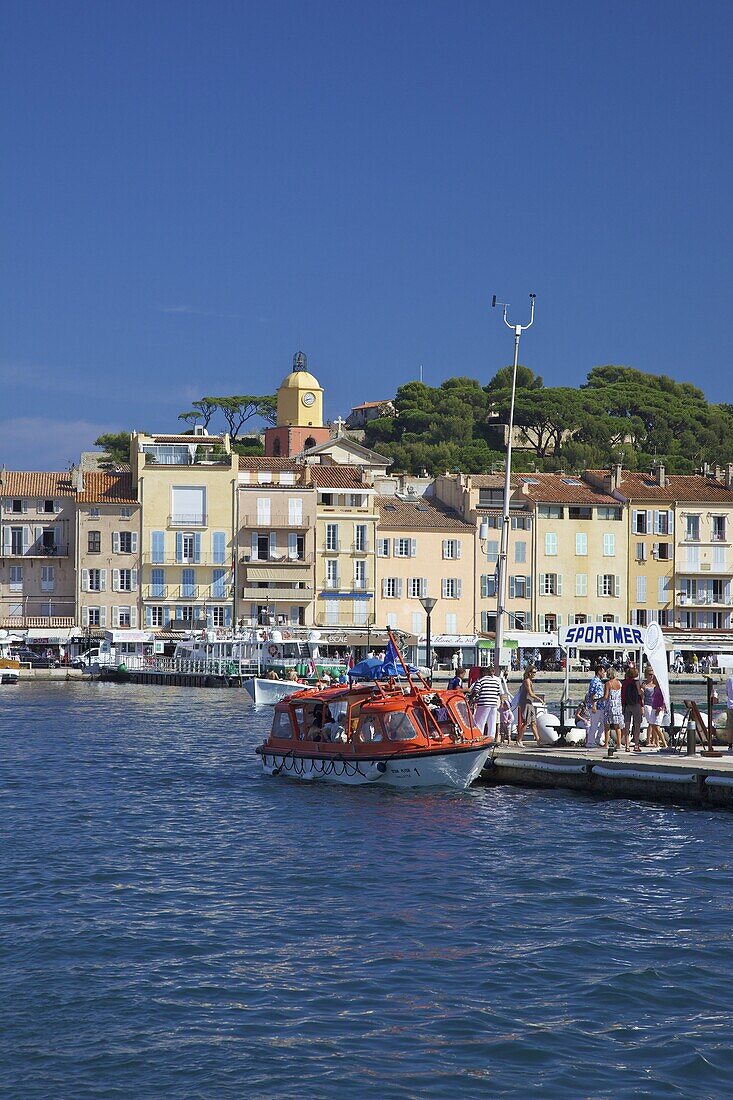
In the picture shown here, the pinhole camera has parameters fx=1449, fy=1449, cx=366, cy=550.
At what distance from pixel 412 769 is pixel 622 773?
4.27 metres

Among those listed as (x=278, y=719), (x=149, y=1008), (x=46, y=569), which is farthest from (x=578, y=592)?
(x=149, y=1008)

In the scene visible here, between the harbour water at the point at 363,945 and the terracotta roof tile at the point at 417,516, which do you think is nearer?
the harbour water at the point at 363,945

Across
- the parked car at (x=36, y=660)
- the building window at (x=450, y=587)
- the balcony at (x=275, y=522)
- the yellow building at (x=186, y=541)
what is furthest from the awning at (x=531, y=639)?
the parked car at (x=36, y=660)

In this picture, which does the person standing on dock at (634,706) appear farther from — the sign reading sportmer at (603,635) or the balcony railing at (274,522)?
the balcony railing at (274,522)

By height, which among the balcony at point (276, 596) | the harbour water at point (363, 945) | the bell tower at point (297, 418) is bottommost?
the harbour water at point (363, 945)

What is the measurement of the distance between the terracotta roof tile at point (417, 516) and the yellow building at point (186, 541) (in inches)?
381

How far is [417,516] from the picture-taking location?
89.7 m

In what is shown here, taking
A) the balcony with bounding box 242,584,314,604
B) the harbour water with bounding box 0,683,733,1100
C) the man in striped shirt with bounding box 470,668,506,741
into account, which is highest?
the balcony with bounding box 242,584,314,604

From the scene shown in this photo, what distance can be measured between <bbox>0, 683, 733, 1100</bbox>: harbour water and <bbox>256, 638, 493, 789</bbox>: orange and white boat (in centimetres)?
58

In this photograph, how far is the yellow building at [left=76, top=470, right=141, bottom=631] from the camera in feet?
280

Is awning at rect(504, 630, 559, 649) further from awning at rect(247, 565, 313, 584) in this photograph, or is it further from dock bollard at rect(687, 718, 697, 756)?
dock bollard at rect(687, 718, 697, 756)

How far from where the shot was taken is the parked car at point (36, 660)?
8094 centimetres

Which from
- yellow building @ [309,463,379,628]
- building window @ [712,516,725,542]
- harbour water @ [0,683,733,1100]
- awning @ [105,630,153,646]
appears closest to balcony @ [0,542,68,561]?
awning @ [105,630,153,646]

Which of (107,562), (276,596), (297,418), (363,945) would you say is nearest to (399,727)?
(363,945)
